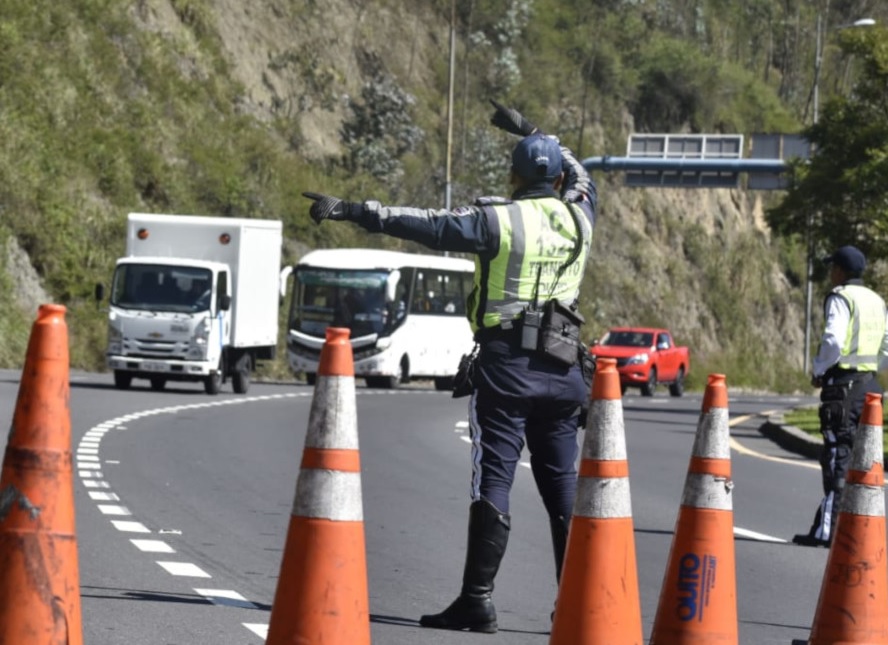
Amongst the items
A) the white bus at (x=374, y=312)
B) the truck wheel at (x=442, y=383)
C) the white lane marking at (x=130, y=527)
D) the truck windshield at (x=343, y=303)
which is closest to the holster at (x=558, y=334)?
the white lane marking at (x=130, y=527)

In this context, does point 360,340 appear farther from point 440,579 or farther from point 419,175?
point 440,579

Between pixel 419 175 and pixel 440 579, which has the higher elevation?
pixel 419 175

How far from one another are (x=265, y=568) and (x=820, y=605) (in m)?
3.74

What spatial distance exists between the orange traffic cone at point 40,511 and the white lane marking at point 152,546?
5.03 meters

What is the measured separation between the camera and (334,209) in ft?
25.5

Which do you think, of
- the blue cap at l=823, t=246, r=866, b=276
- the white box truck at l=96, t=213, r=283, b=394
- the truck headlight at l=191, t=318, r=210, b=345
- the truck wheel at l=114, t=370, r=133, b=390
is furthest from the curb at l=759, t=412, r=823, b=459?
the truck wheel at l=114, t=370, r=133, b=390

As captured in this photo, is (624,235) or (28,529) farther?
(624,235)

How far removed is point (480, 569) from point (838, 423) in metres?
4.82

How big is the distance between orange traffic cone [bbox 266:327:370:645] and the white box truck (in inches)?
993

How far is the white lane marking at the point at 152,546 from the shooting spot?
10672 mm

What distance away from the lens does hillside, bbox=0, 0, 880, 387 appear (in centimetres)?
4657

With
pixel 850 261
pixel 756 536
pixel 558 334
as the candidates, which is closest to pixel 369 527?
pixel 756 536

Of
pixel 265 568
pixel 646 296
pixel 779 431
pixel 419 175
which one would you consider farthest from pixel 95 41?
pixel 265 568

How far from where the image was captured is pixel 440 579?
10086mm
